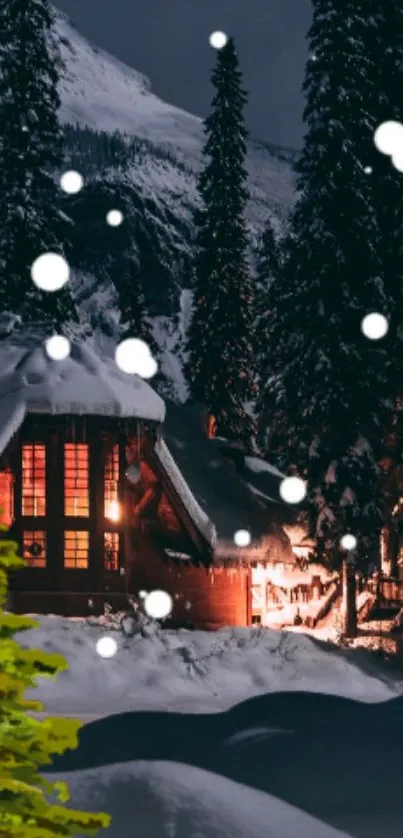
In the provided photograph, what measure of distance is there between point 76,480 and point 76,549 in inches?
64.0

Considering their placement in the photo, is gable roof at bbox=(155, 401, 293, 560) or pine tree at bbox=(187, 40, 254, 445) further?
pine tree at bbox=(187, 40, 254, 445)

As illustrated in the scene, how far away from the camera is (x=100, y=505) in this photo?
34562 mm

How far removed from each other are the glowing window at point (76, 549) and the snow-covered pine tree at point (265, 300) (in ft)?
64.2

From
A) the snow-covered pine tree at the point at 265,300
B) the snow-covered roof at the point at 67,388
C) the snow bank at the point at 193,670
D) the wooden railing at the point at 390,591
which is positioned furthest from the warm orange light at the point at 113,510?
the snow-covered pine tree at the point at 265,300

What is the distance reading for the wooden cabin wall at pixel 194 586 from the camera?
3619 cm

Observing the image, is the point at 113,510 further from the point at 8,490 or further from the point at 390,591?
the point at 390,591

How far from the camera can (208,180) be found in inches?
1890

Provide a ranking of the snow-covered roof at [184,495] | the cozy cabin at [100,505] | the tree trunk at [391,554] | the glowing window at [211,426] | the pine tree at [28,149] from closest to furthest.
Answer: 1. the cozy cabin at [100,505]
2. the snow-covered roof at [184,495]
3. the pine tree at [28,149]
4. the tree trunk at [391,554]
5. the glowing window at [211,426]

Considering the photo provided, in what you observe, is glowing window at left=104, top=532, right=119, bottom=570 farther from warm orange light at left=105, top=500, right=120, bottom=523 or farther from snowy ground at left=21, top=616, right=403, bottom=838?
snowy ground at left=21, top=616, right=403, bottom=838

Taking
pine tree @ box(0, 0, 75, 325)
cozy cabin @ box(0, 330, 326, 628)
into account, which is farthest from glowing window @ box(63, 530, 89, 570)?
pine tree @ box(0, 0, 75, 325)

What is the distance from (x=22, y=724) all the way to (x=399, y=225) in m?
33.3

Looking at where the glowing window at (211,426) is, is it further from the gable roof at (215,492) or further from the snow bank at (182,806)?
the snow bank at (182,806)

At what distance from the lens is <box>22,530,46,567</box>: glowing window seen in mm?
34469

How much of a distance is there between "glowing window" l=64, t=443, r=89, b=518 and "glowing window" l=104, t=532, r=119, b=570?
37.1 inches
